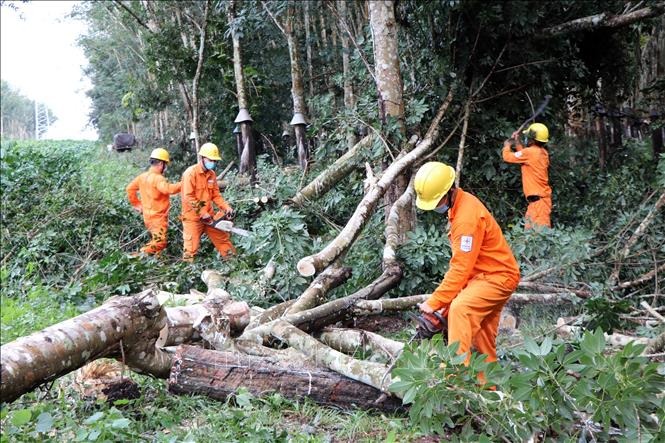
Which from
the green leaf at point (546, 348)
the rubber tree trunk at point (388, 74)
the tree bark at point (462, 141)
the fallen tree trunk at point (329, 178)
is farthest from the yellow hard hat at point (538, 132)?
the green leaf at point (546, 348)

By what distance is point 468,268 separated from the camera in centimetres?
418

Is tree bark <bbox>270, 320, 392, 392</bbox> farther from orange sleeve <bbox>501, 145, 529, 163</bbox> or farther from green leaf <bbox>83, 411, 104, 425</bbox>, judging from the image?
orange sleeve <bbox>501, 145, 529, 163</bbox>

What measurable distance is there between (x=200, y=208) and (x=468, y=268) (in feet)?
16.9

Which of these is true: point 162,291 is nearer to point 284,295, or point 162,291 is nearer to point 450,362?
point 284,295

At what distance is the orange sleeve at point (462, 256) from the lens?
13.7ft

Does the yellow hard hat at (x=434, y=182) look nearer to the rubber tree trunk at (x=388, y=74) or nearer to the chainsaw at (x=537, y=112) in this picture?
the rubber tree trunk at (x=388, y=74)

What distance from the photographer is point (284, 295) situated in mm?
6352

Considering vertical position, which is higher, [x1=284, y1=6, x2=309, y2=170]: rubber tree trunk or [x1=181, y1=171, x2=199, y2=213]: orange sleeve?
[x1=284, y1=6, x2=309, y2=170]: rubber tree trunk

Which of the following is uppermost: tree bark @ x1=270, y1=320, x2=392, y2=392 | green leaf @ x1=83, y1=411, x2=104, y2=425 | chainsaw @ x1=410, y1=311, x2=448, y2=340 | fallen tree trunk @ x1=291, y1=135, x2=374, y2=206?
fallen tree trunk @ x1=291, y1=135, x2=374, y2=206

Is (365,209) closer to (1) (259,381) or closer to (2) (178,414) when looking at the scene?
A: (1) (259,381)

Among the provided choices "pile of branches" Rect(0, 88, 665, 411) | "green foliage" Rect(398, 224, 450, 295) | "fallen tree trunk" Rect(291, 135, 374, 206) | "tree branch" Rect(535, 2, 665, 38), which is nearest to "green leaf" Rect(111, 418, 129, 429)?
"pile of branches" Rect(0, 88, 665, 411)

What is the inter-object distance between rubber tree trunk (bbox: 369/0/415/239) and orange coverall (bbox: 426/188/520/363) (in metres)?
3.43

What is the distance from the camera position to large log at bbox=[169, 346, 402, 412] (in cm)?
390

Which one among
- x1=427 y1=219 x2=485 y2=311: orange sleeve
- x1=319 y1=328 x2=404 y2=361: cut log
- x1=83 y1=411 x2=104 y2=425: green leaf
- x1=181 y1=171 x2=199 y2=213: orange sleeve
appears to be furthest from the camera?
x1=181 y1=171 x2=199 y2=213: orange sleeve
